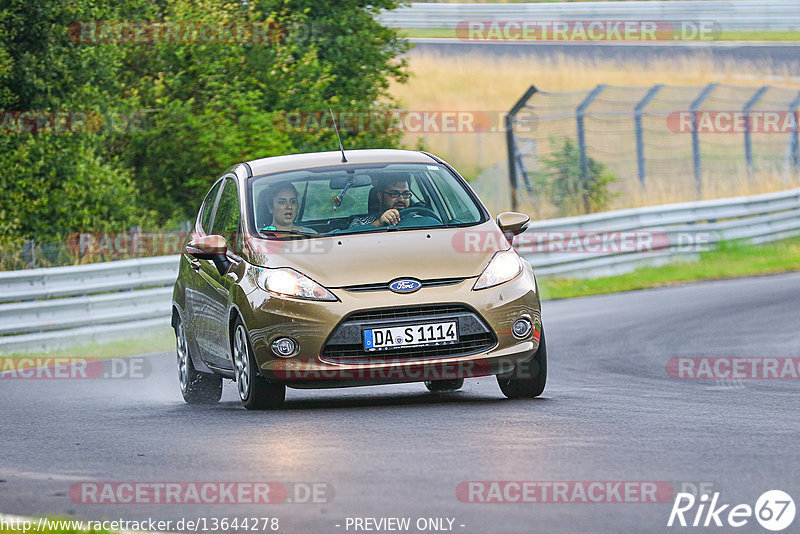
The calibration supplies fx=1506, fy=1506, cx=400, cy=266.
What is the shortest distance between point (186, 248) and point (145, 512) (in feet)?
14.7

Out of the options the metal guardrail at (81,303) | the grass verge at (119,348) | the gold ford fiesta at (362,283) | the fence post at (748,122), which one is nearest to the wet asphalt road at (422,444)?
the gold ford fiesta at (362,283)

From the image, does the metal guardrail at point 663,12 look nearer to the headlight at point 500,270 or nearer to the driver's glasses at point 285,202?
the driver's glasses at point 285,202

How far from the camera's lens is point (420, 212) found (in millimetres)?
10117

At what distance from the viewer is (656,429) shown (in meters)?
8.26

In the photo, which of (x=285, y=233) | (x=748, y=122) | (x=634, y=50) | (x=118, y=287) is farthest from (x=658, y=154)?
(x=285, y=233)

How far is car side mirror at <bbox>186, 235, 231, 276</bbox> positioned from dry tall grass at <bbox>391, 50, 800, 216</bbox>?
24.0 m

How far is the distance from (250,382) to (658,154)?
2525 cm

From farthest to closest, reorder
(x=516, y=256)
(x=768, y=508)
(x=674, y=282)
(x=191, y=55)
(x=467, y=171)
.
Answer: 1. (x=467, y=171)
2. (x=191, y=55)
3. (x=674, y=282)
4. (x=516, y=256)
5. (x=768, y=508)

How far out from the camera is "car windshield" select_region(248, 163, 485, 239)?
32.6 ft

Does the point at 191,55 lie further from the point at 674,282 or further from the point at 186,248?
the point at 186,248

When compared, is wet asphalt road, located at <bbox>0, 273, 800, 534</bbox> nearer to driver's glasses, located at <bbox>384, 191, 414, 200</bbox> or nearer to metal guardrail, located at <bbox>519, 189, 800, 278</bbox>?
driver's glasses, located at <bbox>384, 191, 414, 200</bbox>

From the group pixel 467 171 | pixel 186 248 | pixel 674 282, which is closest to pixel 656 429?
pixel 186 248

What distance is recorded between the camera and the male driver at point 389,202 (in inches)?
392

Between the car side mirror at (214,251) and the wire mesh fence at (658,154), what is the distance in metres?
14.0
